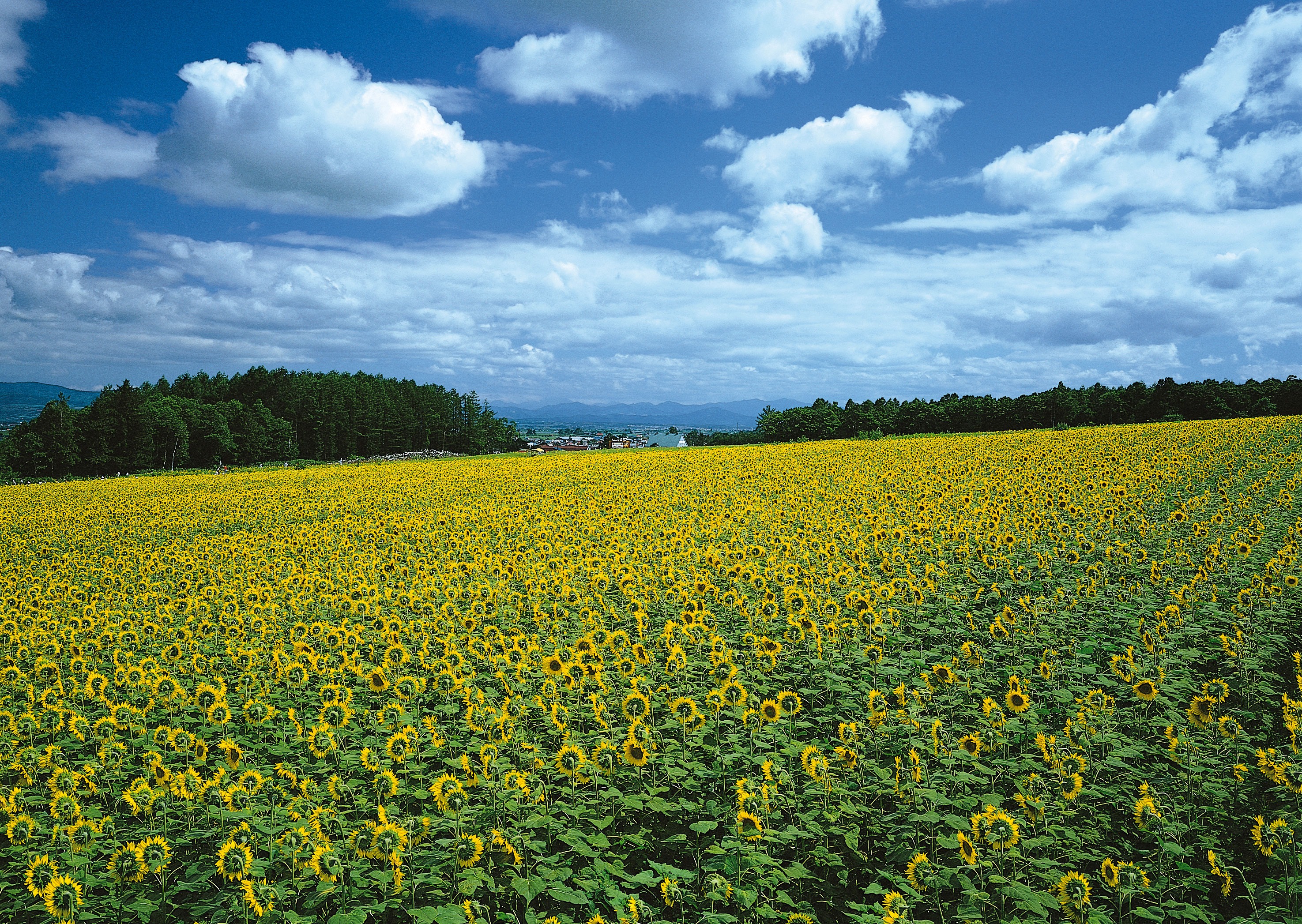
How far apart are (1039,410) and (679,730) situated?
71.5 metres

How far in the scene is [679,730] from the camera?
6.23m

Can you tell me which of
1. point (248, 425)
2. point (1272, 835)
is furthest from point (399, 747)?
point (248, 425)

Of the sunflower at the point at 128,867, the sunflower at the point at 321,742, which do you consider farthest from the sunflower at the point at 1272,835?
the sunflower at the point at 128,867

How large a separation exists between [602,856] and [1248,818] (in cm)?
Result: 465

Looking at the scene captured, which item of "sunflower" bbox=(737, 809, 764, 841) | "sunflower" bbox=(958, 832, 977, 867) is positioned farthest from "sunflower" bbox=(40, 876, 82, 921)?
"sunflower" bbox=(958, 832, 977, 867)

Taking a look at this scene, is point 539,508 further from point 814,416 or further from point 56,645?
point 814,416

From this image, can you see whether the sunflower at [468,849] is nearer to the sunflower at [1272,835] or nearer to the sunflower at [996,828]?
the sunflower at [996,828]

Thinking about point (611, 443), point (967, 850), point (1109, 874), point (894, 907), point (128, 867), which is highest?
point (611, 443)

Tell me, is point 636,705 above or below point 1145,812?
above

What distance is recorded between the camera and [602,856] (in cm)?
462

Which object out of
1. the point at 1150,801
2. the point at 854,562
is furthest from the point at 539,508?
the point at 1150,801

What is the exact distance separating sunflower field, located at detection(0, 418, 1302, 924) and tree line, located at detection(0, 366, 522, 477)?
84.4 m

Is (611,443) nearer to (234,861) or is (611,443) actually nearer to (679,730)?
(679,730)

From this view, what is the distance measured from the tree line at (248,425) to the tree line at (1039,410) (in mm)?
66149
